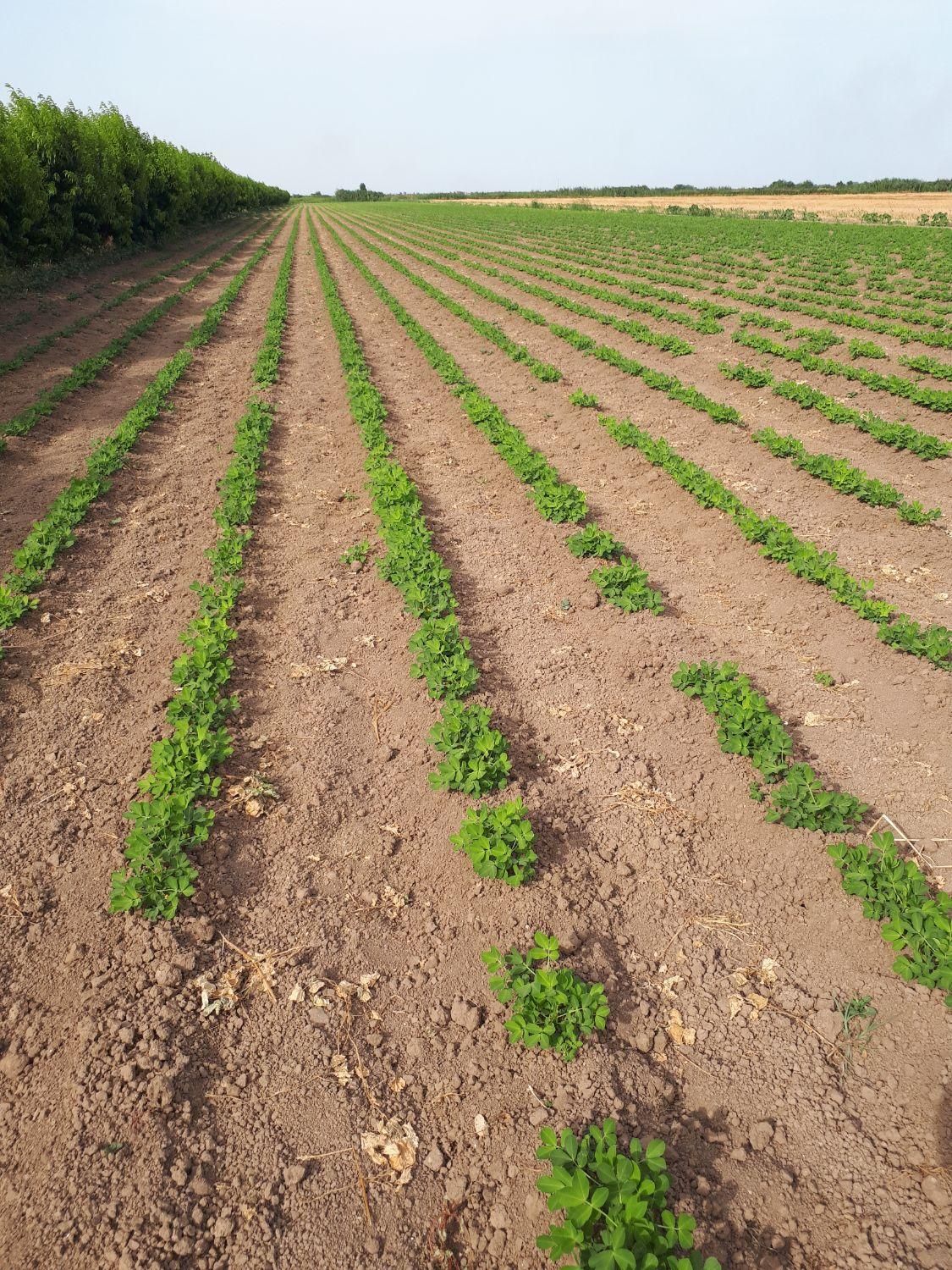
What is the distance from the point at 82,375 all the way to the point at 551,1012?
15.6 metres

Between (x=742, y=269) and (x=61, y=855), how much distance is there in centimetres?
3166

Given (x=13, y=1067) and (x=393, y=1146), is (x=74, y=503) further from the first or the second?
(x=393, y=1146)

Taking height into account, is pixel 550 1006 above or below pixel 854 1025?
above

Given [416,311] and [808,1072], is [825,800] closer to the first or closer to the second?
[808,1072]

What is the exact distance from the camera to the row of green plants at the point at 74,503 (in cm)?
716

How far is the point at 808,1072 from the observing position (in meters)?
3.40

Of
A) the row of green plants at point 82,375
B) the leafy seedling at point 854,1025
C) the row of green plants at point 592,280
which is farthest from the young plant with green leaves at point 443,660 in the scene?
the row of green plants at point 592,280

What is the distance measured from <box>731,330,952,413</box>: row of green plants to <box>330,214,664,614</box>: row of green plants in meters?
5.61

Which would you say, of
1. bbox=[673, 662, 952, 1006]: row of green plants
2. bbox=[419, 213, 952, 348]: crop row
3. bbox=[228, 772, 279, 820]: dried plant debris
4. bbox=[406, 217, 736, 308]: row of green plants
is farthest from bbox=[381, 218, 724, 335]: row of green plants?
bbox=[228, 772, 279, 820]: dried plant debris

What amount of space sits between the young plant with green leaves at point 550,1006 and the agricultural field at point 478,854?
0.06ft

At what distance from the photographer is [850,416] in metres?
11.7

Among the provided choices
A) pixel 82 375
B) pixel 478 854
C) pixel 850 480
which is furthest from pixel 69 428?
pixel 850 480

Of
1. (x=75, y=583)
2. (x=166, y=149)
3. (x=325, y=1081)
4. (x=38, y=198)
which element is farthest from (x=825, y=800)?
(x=166, y=149)

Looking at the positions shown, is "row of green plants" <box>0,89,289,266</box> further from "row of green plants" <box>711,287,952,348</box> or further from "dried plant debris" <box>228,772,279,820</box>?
"dried plant debris" <box>228,772,279,820</box>
